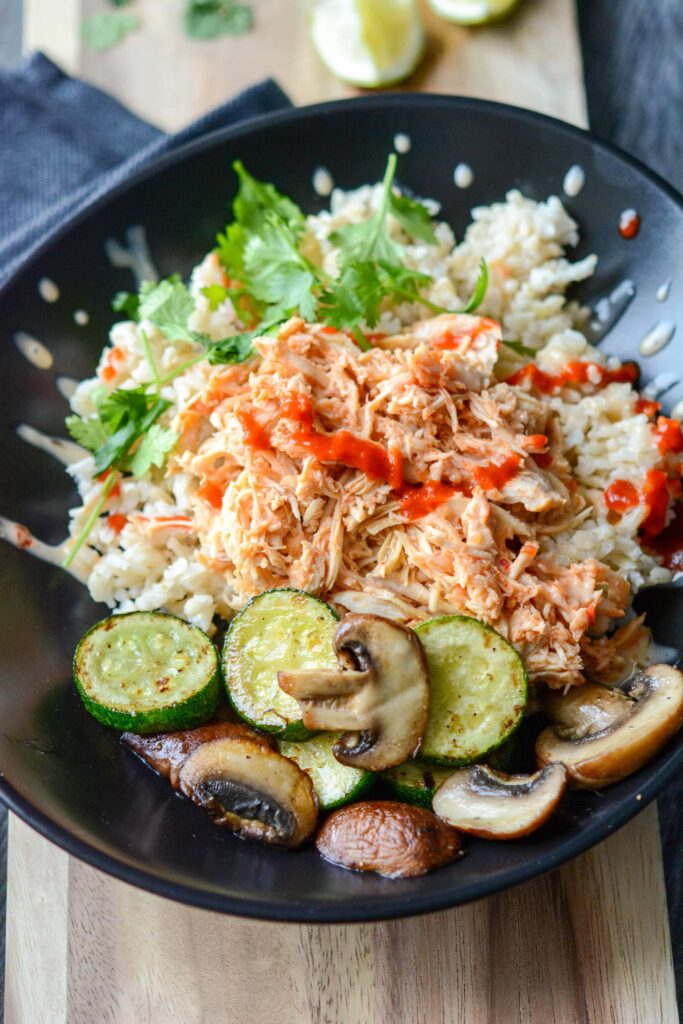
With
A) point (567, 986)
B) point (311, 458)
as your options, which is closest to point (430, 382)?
point (311, 458)

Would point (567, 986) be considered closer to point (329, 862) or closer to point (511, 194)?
point (329, 862)

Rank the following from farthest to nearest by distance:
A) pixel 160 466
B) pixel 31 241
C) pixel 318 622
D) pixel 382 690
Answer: pixel 31 241, pixel 160 466, pixel 318 622, pixel 382 690

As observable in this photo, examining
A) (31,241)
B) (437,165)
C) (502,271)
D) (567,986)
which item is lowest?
(567,986)

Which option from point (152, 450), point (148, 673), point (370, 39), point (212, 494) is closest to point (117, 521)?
point (152, 450)

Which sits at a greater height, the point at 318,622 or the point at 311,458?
the point at 311,458

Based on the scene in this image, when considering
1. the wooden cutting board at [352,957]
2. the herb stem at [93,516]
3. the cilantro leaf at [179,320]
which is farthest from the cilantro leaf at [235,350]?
the wooden cutting board at [352,957]

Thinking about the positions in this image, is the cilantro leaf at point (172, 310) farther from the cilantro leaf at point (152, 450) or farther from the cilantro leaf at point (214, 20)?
the cilantro leaf at point (214, 20)

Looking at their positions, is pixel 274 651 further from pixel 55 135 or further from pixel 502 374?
pixel 55 135
